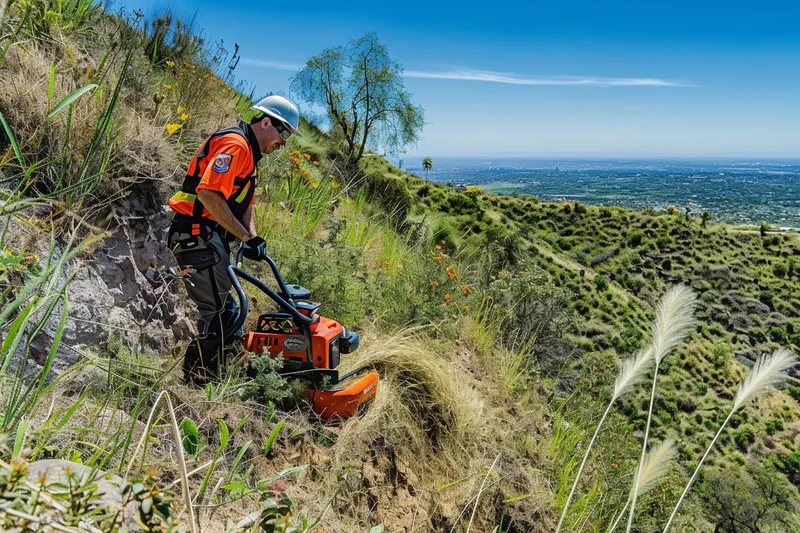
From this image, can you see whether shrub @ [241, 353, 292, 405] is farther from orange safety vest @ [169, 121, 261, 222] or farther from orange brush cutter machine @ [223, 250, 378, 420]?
orange safety vest @ [169, 121, 261, 222]

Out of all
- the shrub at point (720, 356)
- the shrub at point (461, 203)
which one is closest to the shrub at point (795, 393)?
the shrub at point (720, 356)

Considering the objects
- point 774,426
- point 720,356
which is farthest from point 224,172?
point 720,356

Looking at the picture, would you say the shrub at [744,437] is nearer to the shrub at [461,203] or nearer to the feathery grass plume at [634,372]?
the shrub at [461,203]

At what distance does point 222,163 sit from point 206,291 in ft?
2.68

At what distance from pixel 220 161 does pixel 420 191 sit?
72.5ft

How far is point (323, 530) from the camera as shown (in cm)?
255

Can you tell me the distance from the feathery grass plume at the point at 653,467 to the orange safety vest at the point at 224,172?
8.40 feet

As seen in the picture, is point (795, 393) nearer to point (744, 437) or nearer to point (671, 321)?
point (744, 437)

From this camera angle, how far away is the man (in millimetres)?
3018

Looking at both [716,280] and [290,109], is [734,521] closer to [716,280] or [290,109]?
[290,109]

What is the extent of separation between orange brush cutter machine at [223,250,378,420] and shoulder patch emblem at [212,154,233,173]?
59 cm

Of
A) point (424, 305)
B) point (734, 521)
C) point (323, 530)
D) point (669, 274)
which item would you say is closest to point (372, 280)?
point (424, 305)

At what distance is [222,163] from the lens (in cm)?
299

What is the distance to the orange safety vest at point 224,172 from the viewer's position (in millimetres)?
2990
